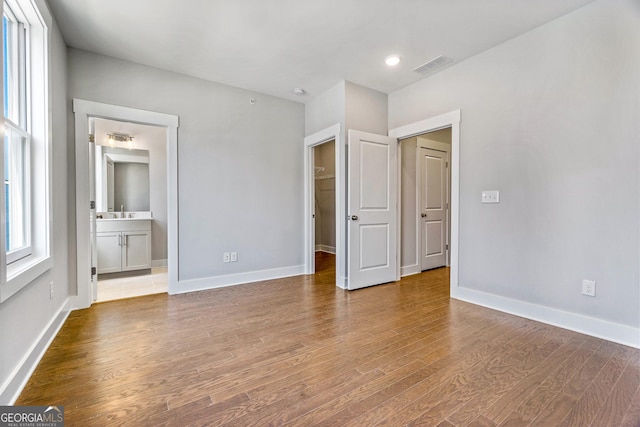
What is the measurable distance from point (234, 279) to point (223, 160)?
1.57 meters

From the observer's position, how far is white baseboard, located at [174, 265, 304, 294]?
3515 millimetres

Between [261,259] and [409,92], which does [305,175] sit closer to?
[261,259]

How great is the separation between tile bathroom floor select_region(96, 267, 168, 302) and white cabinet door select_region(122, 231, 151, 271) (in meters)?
0.18

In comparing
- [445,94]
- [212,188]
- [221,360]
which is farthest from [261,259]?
[445,94]

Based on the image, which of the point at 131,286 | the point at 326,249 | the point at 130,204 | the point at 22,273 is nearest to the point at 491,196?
the point at 22,273

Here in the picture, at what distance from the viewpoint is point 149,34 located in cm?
270

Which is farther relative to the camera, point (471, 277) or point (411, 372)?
point (471, 277)

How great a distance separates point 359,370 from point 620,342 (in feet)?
6.64

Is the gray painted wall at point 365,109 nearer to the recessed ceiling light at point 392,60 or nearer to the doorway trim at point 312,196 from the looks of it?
the doorway trim at point 312,196

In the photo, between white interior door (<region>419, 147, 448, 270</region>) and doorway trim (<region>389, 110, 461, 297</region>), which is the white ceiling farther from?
white interior door (<region>419, 147, 448, 270</region>)

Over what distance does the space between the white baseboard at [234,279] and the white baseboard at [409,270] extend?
1.49 meters

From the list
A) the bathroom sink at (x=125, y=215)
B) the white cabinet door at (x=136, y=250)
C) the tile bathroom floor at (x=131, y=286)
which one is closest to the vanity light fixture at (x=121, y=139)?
the bathroom sink at (x=125, y=215)

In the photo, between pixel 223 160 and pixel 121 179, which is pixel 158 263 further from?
pixel 223 160

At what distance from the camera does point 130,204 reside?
15.6 ft
